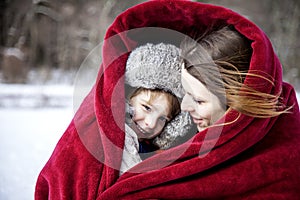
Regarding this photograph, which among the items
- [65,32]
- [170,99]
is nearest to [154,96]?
[170,99]

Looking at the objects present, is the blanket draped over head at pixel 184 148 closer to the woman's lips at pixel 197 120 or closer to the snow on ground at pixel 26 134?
the woman's lips at pixel 197 120

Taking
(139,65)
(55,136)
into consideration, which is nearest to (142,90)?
(139,65)

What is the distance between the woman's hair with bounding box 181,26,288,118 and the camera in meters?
0.57

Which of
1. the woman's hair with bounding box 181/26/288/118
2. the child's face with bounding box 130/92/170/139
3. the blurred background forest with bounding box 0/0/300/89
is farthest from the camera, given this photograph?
the blurred background forest with bounding box 0/0/300/89

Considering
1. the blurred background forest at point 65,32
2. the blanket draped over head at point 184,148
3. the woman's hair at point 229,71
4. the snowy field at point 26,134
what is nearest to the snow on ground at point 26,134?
the snowy field at point 26,134

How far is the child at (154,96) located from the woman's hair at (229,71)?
0.18 feet

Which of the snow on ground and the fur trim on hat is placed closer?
the fur trim on hat

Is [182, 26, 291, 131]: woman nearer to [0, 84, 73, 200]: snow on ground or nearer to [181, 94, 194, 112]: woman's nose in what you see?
[181, 94, 194, 112]: woman's nose

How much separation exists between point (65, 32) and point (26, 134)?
14.5 ft

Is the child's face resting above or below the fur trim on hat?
below

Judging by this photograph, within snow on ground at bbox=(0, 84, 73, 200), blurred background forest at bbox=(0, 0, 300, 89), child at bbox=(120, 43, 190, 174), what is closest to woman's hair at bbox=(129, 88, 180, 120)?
child at bbox=(120, 43, 190, 174)

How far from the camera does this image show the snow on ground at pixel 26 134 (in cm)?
150

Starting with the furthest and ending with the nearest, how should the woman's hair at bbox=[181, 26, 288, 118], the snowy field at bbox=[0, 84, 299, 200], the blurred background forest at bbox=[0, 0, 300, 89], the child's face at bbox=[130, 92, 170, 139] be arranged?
the blurred background forest at bbox=[0, 0, 300, 89] → the snowy field at bbox=[0, 84, 299, 200] → the child's face at bbox=[130, 92, 170, 139] → the woman's hair at bbox=[181, 26, 288, 118]

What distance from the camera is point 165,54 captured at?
68 cm
